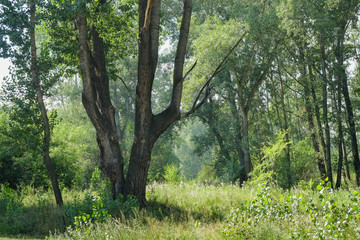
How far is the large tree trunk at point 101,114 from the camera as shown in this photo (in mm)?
10820

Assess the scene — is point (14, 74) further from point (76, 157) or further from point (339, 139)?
point (339, 139)

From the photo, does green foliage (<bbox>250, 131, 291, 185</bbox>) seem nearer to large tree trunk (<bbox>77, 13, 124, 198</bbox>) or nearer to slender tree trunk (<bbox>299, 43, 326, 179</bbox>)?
slender tree trunk (<bbox>299, 43, 326, 179</bbox>)

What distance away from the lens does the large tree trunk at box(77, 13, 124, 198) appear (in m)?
10.8

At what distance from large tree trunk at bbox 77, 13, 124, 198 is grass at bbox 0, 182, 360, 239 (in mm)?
681

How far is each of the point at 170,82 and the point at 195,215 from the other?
2725 cm

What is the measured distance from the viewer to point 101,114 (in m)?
11.0

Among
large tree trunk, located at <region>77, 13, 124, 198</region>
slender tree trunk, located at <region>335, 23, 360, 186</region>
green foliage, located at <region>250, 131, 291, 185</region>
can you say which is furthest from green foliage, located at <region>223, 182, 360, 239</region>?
slender tree trunk, located at <region>335, 23, 360, 186</region>

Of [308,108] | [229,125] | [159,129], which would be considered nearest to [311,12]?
[308,108]

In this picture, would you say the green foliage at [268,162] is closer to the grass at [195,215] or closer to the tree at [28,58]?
the grass at [195,215]

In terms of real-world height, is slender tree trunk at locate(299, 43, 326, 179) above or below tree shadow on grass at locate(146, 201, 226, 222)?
above

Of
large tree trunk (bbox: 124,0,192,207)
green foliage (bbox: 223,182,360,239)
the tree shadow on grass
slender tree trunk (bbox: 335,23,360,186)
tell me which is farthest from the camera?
slender tree trunk (bbox: 335,23,360,186)

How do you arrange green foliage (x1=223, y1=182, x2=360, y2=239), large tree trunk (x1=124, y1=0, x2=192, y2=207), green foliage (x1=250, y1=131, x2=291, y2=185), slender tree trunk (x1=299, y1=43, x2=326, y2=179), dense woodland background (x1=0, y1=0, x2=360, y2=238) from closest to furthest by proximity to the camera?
green foliage (x1=223, y1=182, x2=360, y2=239) < large tree trunk (x1=124, y1=0, x2=192, y2=207) < dense woodland background (x1=0, y1=0, x2=360, y2=238) < green foliage (x1=250, y1=131, x2=291, y2=185) < slender tree trunk (x1=299, y1=43, x2=326, y2=179)

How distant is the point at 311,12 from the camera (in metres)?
20.6

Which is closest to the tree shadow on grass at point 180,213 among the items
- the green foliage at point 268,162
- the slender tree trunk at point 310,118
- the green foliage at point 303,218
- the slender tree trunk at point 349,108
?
the green foliage at point 303,218
